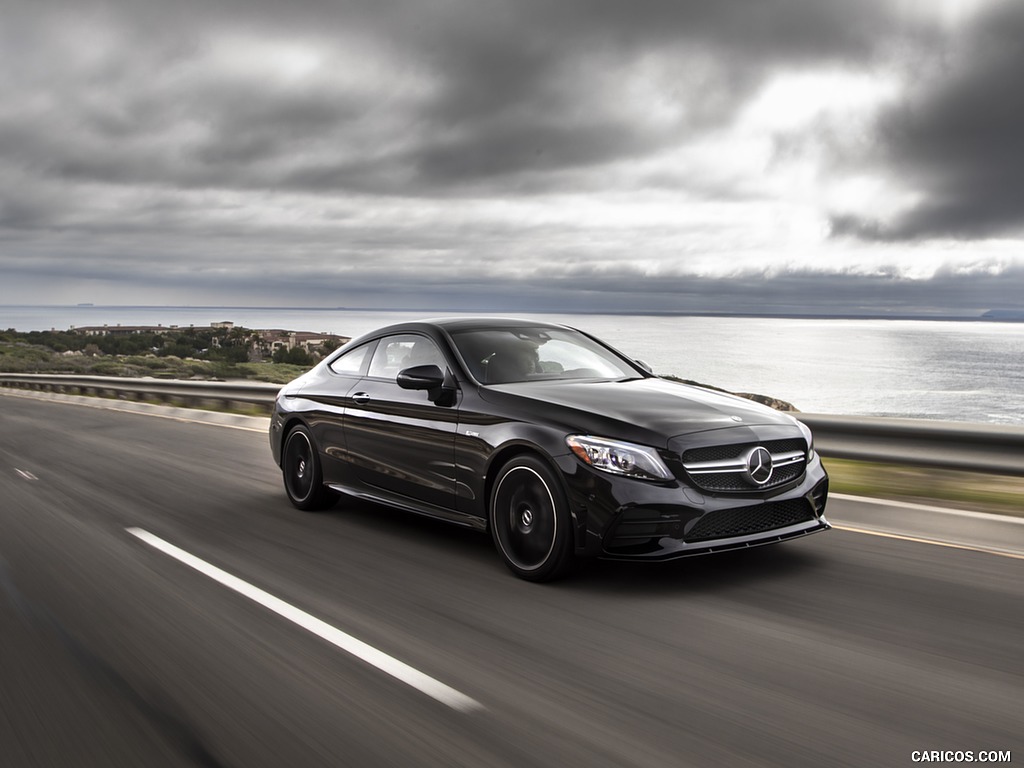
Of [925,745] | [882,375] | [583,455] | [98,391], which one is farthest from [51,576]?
[882,375]

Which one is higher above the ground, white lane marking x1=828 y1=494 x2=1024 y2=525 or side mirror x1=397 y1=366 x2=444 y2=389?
side mirror x1=397 y1=366 x2=444 y2=389

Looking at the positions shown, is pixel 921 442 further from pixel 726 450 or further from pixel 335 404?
pixel 335 404

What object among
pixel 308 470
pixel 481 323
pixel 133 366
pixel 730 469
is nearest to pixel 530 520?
pixel 730 469

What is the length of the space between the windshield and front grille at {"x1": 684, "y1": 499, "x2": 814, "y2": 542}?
1.63 metres

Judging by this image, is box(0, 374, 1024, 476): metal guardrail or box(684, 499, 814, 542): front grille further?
box(0, 374, 1024, 476): metal guardrail

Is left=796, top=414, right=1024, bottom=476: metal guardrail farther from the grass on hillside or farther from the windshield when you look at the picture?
the grass on hillside

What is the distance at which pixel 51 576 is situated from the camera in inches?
229

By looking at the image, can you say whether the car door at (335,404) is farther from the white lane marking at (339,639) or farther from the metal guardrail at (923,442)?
the metal guardrail at (923,442)

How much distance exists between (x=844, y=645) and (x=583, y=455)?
1.64m

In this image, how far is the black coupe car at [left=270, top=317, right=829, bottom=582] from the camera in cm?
505

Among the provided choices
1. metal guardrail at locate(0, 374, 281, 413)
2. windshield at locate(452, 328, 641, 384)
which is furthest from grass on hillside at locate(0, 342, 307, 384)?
windshield at locate(452, 328, 641, 384)

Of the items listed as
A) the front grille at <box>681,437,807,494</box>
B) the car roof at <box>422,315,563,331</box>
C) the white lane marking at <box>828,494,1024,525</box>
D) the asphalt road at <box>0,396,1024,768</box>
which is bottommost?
the asphalt road at <box>0,396,1024,768</box>

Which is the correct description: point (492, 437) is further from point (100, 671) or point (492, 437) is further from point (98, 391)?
point (98, 391)

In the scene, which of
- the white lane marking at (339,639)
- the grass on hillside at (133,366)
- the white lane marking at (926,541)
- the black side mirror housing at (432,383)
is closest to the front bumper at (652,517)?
the black side mirror housing at (432,383)
